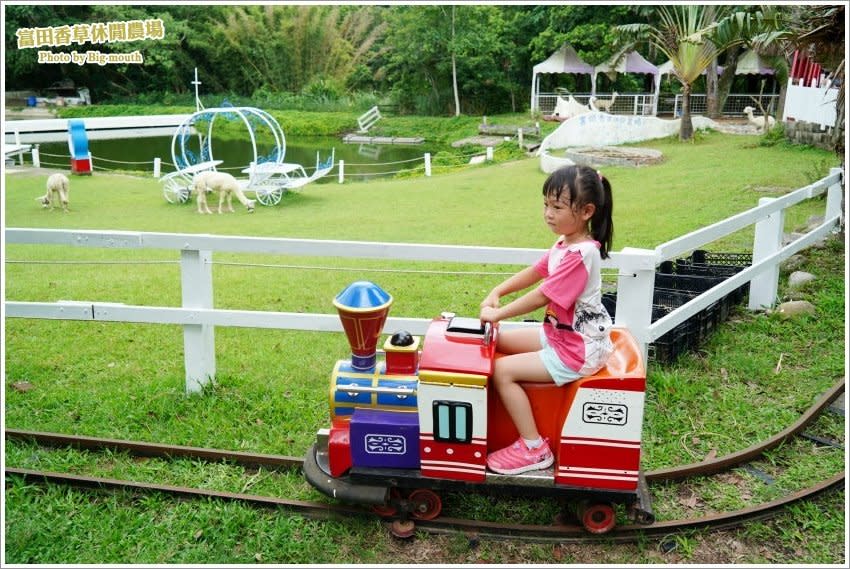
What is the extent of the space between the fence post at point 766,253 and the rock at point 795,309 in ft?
0.52

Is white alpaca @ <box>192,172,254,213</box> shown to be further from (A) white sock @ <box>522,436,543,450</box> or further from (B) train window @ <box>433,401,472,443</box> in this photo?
(A) white sock @ <box>522,436,543,450</box>

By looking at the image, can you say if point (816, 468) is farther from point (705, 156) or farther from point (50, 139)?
point (50, 139)

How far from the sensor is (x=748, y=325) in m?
6.23

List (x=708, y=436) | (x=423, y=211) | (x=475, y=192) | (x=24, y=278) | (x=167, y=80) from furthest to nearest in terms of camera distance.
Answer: (x=167, y=80) → (x=475, y=192) → (x=423, y=211) → (x=24, y=278) → (x=708, y=436)

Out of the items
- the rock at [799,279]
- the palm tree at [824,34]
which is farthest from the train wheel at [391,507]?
the palm tree at [824,34]

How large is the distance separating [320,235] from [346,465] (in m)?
9.06

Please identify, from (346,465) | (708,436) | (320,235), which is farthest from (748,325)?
(320,235)

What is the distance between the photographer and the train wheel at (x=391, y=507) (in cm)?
370

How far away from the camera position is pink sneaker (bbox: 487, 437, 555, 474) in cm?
352

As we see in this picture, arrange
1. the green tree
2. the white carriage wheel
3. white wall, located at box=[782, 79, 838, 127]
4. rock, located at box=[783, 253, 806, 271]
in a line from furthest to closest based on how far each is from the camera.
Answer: the green tree → the white carriage wheel → white wall, located at box=[782, 79, 838, 127] → rock, located at box=[783, 253, 806, 271]

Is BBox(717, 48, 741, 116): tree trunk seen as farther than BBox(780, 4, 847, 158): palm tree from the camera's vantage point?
Yes

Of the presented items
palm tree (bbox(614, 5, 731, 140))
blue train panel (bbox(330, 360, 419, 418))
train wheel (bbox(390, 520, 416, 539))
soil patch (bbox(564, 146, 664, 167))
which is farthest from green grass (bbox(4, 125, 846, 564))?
palm tree (bbox(614, 5, 731, 140))

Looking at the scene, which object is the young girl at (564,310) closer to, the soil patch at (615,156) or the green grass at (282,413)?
the green grass at (282,413)

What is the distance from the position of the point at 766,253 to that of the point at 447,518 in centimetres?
413
